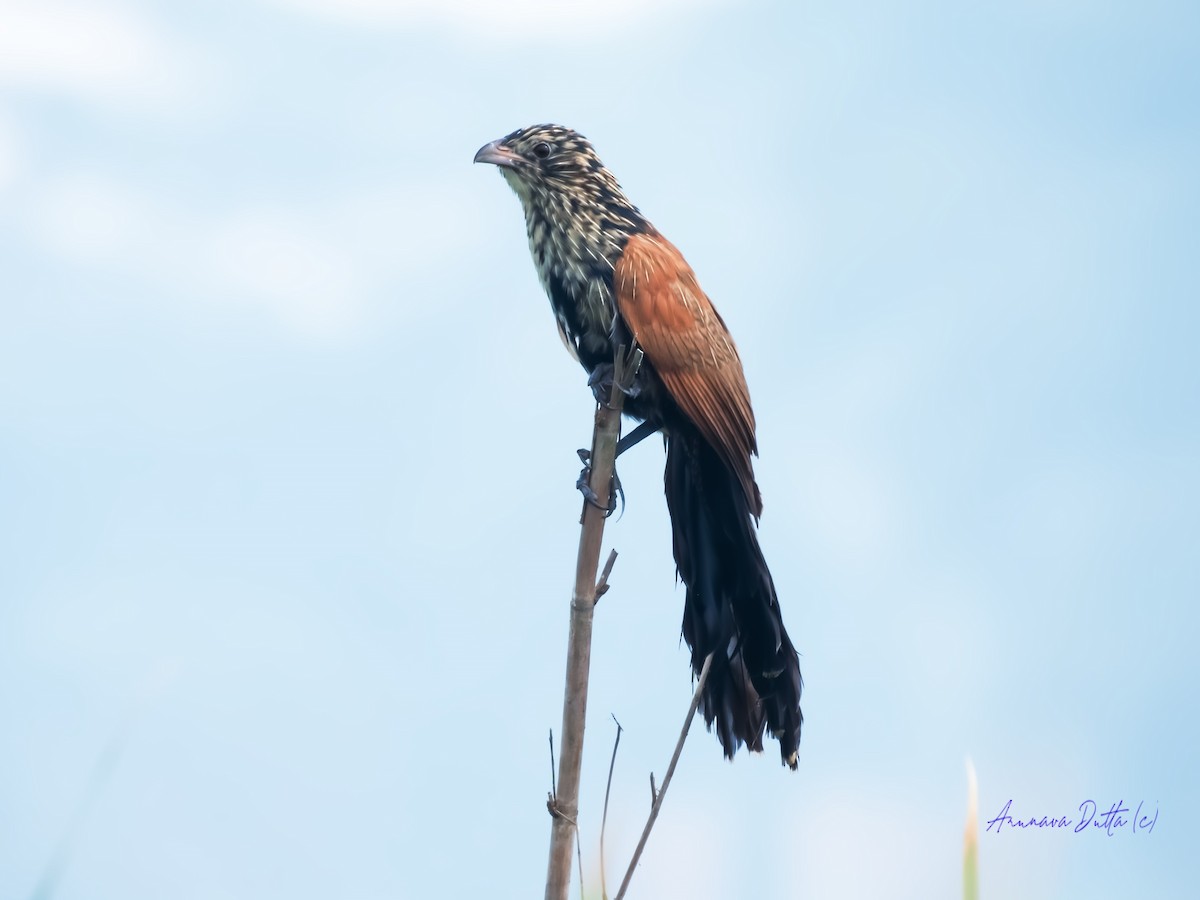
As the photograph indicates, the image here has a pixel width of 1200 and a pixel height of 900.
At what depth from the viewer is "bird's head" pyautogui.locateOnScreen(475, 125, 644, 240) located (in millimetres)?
1691

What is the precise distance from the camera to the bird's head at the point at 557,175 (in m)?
1.69

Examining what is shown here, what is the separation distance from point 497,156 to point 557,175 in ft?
0.31

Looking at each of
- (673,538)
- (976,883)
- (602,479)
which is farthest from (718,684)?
(976,883)

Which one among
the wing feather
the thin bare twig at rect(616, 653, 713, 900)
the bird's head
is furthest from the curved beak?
the thin bare twig at rect(616, 653, 713, 900)

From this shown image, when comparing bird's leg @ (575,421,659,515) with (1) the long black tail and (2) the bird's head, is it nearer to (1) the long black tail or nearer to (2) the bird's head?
(1) the long black tail

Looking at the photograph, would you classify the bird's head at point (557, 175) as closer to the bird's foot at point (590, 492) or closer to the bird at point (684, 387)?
the bird at point (684, 387)

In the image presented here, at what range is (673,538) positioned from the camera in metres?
1.47

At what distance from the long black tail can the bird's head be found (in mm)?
467

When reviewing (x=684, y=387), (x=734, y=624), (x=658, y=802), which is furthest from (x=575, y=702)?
(x=684, y=387)

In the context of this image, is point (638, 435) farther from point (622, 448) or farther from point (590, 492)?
point (590, 492)

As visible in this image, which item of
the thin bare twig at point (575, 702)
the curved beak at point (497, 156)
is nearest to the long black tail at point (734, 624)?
the thin bare twig at point (575, 702)

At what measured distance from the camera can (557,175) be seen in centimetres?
173

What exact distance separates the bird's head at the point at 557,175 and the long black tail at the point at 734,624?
467 mm

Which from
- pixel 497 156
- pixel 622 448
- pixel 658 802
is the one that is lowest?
pixel 658 802
